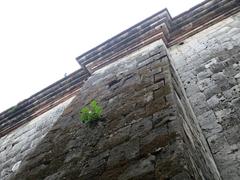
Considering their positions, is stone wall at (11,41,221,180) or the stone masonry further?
the stone masonry

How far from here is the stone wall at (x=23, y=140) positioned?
5684 mm

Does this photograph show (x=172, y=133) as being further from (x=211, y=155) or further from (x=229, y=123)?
(x=229, y=123)

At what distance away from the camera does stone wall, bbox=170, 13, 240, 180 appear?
3391 millimetres

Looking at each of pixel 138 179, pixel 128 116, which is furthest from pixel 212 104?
pixel 138 179

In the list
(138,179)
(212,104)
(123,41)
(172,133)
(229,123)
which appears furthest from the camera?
(123,41)

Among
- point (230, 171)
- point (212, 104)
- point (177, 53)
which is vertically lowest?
point (230, 171)

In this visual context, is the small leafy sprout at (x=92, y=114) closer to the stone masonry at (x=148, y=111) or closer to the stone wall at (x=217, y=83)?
the stone masonry at (x=148, y=111)

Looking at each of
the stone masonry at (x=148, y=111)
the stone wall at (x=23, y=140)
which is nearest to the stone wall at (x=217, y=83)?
the stone masonry at (x=148, y=111)

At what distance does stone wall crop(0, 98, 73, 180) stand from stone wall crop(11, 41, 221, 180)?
5.54 ft

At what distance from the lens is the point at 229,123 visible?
3611 millimetres

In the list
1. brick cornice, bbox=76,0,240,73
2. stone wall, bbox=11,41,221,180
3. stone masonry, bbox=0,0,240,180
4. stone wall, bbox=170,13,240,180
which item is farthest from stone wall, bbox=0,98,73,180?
stone wall, bbox=170,13,240,180

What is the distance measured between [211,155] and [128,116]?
3.27ft

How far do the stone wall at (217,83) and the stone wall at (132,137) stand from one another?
21 cm

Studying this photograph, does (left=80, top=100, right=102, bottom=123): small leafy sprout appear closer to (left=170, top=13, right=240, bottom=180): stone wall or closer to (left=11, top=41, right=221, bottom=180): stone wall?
(left=11, top=41, right=221, bottom=180): stone wall
